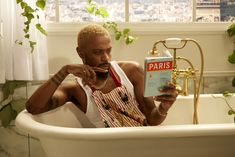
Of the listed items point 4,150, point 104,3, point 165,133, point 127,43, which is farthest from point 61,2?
point 165,133

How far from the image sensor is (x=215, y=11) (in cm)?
231

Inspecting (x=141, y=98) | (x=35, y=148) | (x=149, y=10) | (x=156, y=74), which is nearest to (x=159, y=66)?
(x=156, y=74)

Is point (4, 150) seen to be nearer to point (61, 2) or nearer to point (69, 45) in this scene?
point (69, 45)

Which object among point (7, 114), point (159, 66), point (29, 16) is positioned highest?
point (29, 16)

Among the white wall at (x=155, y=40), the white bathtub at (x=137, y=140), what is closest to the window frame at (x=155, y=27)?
the white wall at (x=155, y=40)

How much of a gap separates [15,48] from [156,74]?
89 centimetres

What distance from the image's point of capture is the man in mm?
1527

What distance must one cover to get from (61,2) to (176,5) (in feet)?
2.52

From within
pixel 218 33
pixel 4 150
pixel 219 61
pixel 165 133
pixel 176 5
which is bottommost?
pixel 4 150

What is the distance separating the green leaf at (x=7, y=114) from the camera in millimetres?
1979

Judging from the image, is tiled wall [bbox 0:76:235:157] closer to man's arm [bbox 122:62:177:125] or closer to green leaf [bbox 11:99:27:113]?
green leaf [bbox 11:99:27:113]

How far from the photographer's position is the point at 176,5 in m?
2.28

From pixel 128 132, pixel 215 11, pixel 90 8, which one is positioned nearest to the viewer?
pixel 128 132

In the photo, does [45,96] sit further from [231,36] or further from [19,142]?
[231,36]
